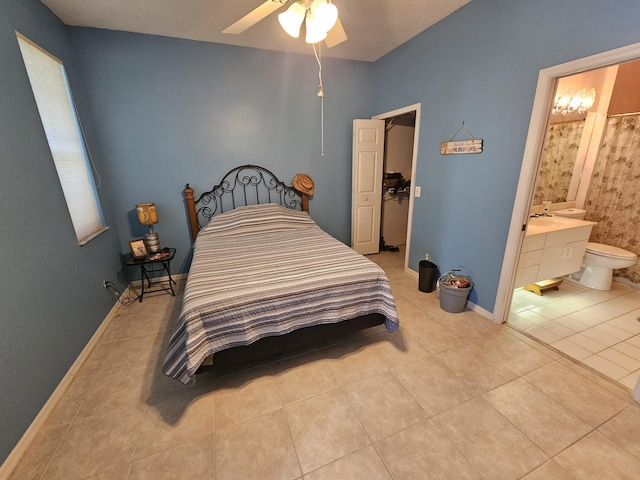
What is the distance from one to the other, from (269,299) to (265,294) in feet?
0.14

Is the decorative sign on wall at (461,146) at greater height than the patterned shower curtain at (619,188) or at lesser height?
greater

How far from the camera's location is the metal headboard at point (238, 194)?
3342 millimetres

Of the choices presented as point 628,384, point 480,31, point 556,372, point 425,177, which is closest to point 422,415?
point 556,372

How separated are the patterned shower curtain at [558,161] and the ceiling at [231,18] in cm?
214

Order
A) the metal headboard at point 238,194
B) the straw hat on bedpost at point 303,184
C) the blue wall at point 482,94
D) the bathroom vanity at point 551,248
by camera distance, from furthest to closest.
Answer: the straw hat on bedpost at point 303,184, the metal headboard at point 238,194, the bathroom vanity at point 551,248, the blue wall at point 482,94

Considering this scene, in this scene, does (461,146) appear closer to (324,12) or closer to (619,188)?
(324,12)

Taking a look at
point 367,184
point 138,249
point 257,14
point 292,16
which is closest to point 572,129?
point 367,184

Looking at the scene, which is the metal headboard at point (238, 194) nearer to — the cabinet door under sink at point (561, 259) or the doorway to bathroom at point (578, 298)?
the doorway to bathroom at point (578, 298)

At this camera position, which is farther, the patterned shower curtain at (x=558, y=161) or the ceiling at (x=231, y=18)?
the patterned shower curtain at (x=558, y=161)

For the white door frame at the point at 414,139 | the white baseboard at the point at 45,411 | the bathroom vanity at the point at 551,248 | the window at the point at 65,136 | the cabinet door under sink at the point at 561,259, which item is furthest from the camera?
the white door frame at the point at 414,139

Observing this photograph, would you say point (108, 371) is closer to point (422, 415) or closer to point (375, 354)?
point (375, 354)

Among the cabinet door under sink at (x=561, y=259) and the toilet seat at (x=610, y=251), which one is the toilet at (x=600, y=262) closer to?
the toilet seat at (x=610, y=251)

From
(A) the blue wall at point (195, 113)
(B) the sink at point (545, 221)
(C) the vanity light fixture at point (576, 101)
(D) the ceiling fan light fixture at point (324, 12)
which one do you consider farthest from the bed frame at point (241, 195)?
(C) the vanity light fixture at point (576, 101)

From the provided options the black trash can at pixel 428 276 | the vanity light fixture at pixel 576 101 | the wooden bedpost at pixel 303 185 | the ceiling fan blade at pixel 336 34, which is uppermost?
the ceiling fan blade at pixel 336 34
